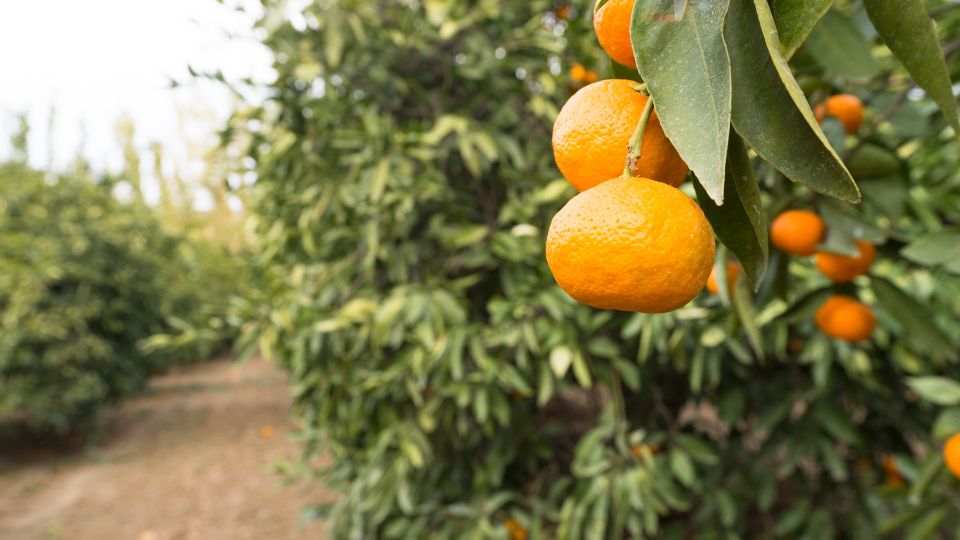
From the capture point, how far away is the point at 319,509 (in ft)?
7.46

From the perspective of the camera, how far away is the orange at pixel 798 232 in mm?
864

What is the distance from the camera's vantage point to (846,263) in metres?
0.96

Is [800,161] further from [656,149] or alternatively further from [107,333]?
[107,333]

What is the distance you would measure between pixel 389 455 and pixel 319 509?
1.83ft

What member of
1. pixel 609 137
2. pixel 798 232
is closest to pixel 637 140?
pixel 609 137

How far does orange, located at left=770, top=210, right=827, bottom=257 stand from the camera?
0.86 m

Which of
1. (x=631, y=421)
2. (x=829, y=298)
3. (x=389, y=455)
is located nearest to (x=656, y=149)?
(x=829, y=298)

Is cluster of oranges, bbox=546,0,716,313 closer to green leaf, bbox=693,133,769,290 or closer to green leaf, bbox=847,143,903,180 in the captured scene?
green leaf, bbox=693,133,769,290

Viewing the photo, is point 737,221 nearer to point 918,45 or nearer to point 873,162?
point 918,45

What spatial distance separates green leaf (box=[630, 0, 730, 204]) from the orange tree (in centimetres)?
60

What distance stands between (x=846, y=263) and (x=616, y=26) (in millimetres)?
719

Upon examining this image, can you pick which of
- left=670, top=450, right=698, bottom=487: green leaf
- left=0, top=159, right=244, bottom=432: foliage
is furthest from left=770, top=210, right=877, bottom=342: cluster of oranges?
left=0, top=159, right=244, bottom=432: foliage

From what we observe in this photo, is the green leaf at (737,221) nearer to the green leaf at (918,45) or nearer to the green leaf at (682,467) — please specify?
the green leaf at (918,45)

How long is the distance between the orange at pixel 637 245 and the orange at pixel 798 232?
0.56 m
